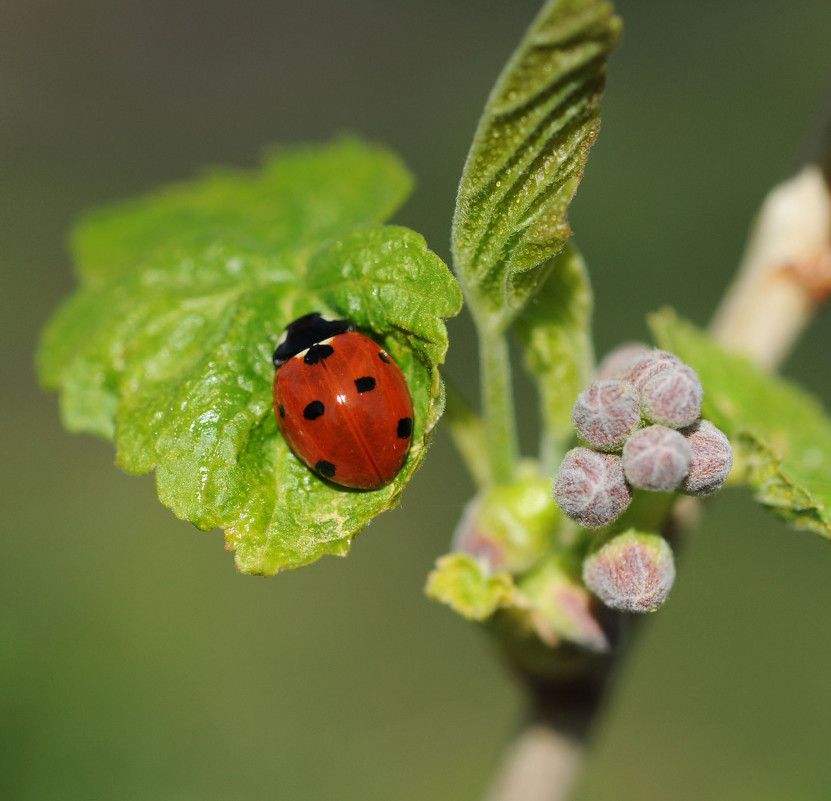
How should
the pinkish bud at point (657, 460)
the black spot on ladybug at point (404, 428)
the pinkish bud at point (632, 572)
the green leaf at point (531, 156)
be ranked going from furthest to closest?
the black spot on ladybug at point (404, 428) → the pinkish bud at point (632, 572) → the pinkish bud at point (657, 460) → the green leaf at point (531, 156)

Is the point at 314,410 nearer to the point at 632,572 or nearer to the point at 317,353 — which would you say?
the point at 317,353

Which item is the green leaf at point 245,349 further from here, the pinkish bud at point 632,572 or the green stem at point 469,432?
the pinkish bud at point 632,572

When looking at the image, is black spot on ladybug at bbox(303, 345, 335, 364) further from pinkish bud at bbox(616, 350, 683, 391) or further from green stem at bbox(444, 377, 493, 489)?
pinkish bud at bbox(616, 350, 683, 391)

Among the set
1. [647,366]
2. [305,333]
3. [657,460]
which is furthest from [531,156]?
[305,333]

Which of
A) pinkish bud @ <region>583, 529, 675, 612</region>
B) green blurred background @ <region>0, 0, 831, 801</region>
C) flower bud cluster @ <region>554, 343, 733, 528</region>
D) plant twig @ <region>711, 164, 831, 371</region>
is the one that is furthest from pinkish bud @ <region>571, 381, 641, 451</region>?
green blurred background @ <region>0, 0, 831, 801</region>

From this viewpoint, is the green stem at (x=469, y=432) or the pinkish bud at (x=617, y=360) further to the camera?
the green stem at (x=469, y=432)

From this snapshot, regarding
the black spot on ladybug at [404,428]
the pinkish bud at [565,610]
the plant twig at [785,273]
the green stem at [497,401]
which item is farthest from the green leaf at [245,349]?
the plant twig at [785,273]
